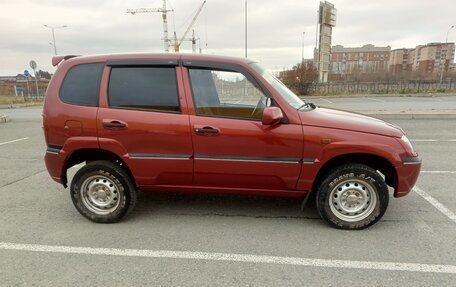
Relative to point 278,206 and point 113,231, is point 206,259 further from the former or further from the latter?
point 278,206

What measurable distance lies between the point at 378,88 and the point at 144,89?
39811mm

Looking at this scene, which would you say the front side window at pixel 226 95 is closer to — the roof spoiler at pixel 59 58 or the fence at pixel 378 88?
the roof spoiler at pixel 59 58

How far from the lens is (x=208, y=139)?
132 inches

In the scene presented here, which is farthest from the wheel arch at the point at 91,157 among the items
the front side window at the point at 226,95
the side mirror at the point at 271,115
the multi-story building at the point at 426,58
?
the multi-story building at the point at 426,58

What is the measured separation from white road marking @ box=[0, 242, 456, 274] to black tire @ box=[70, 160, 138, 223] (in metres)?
0.57

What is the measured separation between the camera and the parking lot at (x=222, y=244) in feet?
8.79

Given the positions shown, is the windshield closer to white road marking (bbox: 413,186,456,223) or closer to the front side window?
the front side window

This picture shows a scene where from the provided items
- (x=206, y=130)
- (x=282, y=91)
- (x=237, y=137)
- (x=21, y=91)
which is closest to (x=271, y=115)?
(x=237, y=137)

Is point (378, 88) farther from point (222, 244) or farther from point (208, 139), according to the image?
point (222, 244)

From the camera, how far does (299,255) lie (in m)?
2.98

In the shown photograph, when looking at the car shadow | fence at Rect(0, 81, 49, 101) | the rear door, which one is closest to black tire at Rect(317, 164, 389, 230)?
the car shadow

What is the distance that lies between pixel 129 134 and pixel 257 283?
198 cm

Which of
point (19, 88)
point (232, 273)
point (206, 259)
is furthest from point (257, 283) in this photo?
point (19, 88)

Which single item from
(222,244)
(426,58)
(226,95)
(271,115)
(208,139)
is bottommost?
(222,244)
